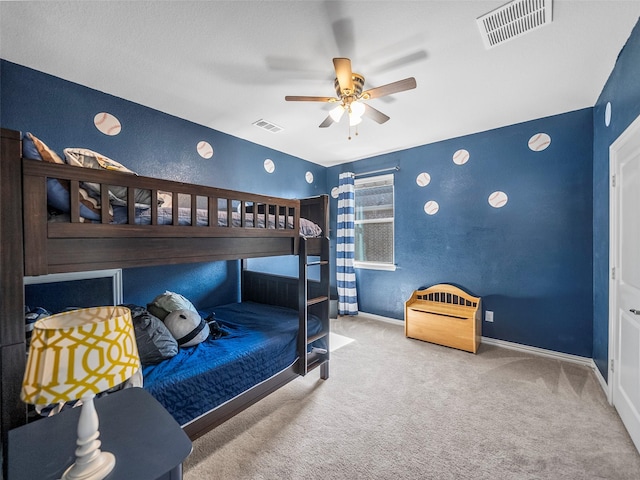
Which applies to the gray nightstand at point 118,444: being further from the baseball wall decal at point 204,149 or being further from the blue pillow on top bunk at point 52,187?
the baseball wall decal at point 204,149

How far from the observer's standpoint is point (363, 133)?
3225 mm

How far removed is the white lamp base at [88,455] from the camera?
0.78 meters

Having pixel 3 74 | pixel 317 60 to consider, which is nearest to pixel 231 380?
pixel 317 60

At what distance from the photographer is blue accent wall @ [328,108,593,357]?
2672 mm

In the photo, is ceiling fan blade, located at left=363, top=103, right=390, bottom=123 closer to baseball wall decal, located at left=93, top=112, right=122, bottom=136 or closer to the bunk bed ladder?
the bunk bed ladder

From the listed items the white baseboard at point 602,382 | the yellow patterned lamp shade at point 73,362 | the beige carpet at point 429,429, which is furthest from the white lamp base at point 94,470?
the white baseboard at point 602,382

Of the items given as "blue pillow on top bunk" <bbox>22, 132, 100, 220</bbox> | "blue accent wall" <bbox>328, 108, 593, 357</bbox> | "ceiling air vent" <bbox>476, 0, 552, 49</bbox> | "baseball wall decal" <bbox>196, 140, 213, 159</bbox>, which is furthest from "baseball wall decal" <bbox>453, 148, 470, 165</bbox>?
"blue pillow on top bunk" <bbox>22, 132, 100, 220</bbox>

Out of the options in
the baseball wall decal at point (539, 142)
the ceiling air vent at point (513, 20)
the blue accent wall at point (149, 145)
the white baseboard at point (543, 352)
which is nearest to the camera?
the ceiling air vent at point (513, 20)

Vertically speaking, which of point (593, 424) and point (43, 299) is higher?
point (43, 299)

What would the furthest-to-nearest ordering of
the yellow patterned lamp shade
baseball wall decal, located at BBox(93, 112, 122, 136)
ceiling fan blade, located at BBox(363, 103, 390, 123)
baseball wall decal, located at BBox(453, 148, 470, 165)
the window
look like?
the window → baseball wall decal, located at BBox(453, 148, 470, 165) → baseball wall decal, located at BBox(93, 112, 122, 136) → ceiling fan blade, located at BBox(363, 103, 390, 123) → the yellow patterned lamp shade

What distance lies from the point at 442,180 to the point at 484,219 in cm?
70

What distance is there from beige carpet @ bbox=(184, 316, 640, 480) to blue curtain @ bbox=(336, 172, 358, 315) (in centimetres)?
157

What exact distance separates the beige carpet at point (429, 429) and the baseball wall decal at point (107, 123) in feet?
8.25

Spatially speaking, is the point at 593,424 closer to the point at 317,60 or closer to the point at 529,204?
the point at 529,204
